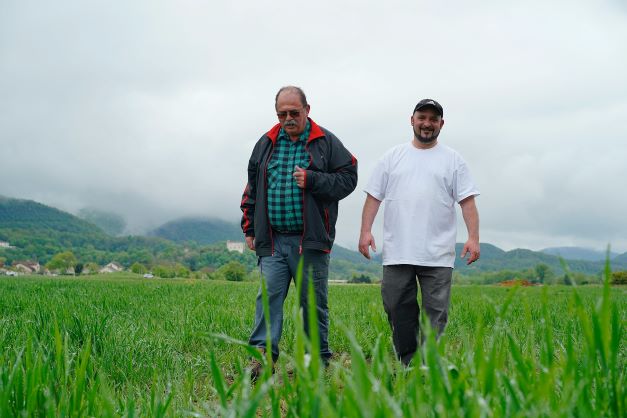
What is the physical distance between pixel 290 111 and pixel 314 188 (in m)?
0.66

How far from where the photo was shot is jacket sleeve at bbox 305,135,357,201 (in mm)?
4512

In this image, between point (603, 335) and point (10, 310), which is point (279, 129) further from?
point (10, 310)

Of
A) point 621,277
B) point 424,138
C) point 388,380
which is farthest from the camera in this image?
point 621,277

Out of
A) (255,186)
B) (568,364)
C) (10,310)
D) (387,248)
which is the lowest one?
(10,310)

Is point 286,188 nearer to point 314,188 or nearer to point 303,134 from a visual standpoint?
point 314,188

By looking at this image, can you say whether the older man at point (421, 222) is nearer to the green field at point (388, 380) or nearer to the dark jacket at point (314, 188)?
the dark jacket at point (314, 188)

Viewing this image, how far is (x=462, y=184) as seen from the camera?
4707mm

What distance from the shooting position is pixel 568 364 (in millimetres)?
1221

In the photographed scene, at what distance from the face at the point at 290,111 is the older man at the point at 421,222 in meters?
0.85

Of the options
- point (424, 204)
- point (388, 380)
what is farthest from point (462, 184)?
point (388, 380)

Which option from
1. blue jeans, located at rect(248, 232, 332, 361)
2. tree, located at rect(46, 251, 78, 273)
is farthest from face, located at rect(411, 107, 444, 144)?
tree, located at rect(46, 251, 78, 273)

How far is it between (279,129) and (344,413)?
148 inches

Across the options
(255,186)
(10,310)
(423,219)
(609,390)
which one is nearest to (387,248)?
(423,219)

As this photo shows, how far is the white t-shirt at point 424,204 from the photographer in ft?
15.1
